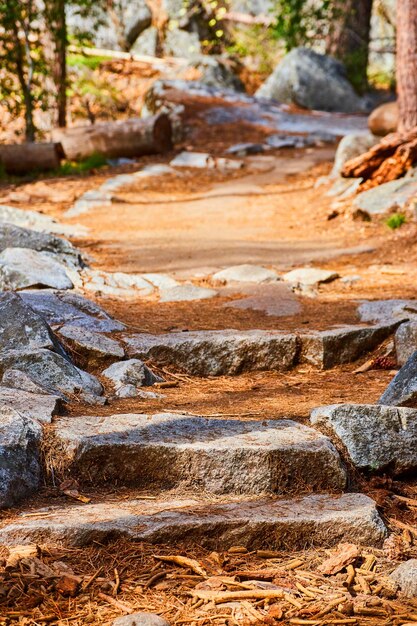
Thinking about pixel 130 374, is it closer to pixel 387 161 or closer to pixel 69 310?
pixel 69 310

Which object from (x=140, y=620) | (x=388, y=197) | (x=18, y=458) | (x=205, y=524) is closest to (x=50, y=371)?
(x=18, y=458)

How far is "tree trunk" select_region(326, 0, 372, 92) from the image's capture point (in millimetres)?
18656

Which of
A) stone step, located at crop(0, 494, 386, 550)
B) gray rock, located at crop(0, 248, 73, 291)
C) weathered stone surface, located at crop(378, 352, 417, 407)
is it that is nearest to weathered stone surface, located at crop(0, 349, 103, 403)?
stone step, located at crop(0, 494, 386, 550)

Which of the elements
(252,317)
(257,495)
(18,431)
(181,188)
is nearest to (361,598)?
(257,495)

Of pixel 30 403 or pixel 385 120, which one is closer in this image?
pixel 30 403

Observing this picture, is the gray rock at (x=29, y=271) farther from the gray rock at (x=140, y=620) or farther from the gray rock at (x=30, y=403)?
the gray rock at (x=140, y=620)

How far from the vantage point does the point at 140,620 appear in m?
2.29

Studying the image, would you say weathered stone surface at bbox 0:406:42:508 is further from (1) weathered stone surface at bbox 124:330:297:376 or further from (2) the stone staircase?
(1) weathered stone surface at bbox 124:330:297:376

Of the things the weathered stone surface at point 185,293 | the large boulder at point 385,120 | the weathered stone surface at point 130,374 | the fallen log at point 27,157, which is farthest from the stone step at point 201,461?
the fallen log at point 27,157

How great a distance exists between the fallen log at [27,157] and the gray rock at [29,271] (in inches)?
275

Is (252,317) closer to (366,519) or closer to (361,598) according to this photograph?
(366,519)

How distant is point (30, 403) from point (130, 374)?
3.03 ft

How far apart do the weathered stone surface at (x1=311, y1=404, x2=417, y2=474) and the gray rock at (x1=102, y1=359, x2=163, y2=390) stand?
1187mm

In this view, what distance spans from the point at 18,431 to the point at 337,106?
54.0ft
